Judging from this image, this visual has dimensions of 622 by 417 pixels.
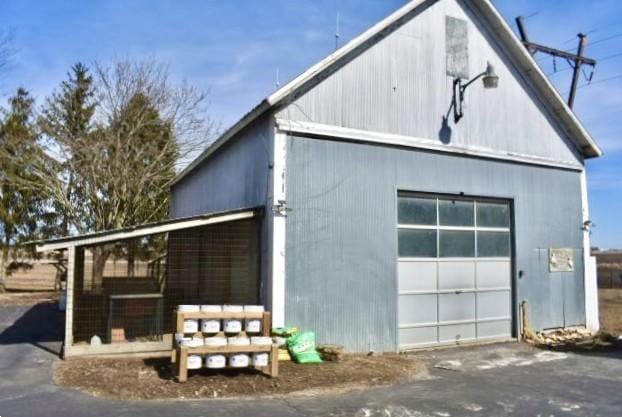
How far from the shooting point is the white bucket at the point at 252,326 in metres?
7.95

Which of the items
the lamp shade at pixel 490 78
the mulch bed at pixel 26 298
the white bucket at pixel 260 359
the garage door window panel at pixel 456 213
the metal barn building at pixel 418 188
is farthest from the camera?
the mulch bed at pixel 26 298

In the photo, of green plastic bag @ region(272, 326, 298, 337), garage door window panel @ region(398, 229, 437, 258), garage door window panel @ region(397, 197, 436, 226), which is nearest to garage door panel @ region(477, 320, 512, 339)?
garage door window panel @ region(398, 229, 437, 258)

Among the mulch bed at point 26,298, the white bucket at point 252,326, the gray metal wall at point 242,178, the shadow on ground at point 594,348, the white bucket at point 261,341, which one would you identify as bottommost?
the shadow on ground at point 594,348

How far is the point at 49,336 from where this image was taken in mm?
11289

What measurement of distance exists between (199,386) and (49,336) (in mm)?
5932

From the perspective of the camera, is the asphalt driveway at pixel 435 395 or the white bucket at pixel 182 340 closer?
the asphalt driveway at pixel 435 395

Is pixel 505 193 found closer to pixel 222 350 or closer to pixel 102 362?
pixel 222 350

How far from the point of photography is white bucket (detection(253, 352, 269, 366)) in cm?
756

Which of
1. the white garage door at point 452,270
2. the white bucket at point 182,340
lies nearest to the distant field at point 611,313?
the white garage door at point 452,270

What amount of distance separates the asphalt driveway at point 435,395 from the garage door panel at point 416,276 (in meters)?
1.32

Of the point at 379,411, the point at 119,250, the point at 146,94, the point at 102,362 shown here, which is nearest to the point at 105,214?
the point at 119,250

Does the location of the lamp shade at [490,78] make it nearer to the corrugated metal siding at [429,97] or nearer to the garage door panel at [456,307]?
the corrugated metal siding at [429,97]

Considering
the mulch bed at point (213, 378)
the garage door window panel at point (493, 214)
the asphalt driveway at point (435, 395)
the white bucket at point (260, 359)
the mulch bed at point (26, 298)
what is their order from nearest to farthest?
the asphalt driveway at point (435, 395)
the mulch bed at point (213, 378)
the white bucket at point (260, 359)
the garage door window panel at point (493, 214)
the mulch bed at point (26, 298)

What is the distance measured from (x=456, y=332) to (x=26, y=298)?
669 inches
